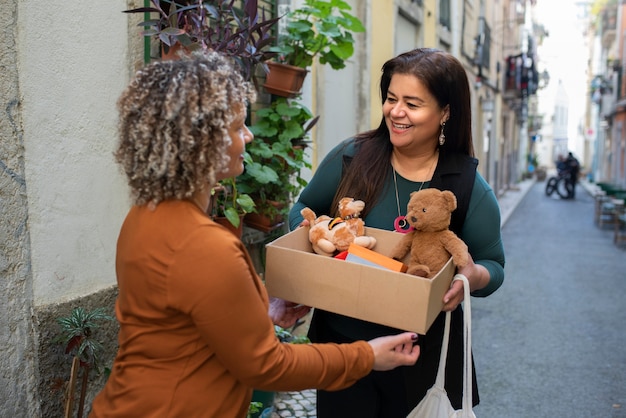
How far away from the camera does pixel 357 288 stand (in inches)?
68.4

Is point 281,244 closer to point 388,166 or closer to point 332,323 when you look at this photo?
point 332,323

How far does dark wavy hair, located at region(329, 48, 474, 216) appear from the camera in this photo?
2.09 metres

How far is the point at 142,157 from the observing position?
1331mm

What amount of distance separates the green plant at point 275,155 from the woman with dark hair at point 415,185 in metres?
1.54

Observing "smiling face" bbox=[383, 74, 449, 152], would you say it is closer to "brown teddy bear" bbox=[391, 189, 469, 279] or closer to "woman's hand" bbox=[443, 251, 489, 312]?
"brown teddy bear" bbox=[391, 189, 469, 279]

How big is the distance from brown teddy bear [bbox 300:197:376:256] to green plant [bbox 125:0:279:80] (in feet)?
3.97

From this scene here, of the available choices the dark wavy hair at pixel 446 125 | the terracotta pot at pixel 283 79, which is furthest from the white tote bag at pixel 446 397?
the terracotta pot at pixel 283 79

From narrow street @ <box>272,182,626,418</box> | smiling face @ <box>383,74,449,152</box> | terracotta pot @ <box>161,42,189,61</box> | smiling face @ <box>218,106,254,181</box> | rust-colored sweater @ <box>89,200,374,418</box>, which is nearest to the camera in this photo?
rust-colored sweater @ <box>89,200,374,418</box>

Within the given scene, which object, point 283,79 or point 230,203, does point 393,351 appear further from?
point 283,79

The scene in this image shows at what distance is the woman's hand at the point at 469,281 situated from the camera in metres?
1.87

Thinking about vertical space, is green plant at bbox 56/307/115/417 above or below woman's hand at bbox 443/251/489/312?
below

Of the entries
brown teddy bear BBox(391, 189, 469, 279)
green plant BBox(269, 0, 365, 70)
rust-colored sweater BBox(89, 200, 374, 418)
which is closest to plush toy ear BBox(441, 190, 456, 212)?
brown teddy bear BBox(391, 189, 469, 279)

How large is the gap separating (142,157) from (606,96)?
34350 mm

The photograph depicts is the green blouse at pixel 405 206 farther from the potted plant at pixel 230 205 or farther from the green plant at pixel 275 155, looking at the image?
the green plant at pixel 275 155
